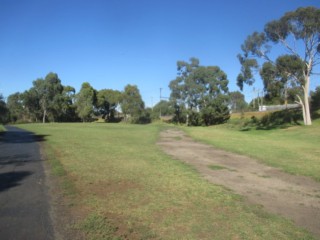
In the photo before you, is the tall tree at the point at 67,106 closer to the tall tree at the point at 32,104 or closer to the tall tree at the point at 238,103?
the tall tree at the point at 32,104

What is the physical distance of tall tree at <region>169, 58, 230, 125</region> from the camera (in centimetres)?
6581

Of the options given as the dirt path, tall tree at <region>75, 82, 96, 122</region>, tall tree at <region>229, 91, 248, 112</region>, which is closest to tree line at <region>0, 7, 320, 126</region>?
tall tree at <region>75, 82, 96, 122</region>

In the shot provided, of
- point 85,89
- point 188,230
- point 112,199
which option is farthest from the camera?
point 85,89

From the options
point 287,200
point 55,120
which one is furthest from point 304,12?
point 55,120

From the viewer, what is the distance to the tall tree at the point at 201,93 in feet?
216

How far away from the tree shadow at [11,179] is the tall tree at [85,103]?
243ft

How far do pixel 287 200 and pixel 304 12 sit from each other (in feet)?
111

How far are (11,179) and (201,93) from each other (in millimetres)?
59500

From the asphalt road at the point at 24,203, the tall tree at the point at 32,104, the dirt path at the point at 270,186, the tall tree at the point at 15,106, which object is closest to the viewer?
the asphalt road at the point at 24,203

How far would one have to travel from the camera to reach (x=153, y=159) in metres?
12.4

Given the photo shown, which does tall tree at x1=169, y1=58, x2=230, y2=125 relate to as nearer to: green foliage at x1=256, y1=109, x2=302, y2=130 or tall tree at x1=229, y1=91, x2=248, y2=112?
green foliage at x1=256, y1=109, x2=302, y2=130

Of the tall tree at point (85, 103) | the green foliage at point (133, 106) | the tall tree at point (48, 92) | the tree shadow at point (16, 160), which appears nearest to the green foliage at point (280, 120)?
the tree shadow at point (16, 160)

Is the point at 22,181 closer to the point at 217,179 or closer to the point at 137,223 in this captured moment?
the point at 137,223

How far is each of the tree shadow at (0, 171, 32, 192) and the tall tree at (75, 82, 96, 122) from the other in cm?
7420
